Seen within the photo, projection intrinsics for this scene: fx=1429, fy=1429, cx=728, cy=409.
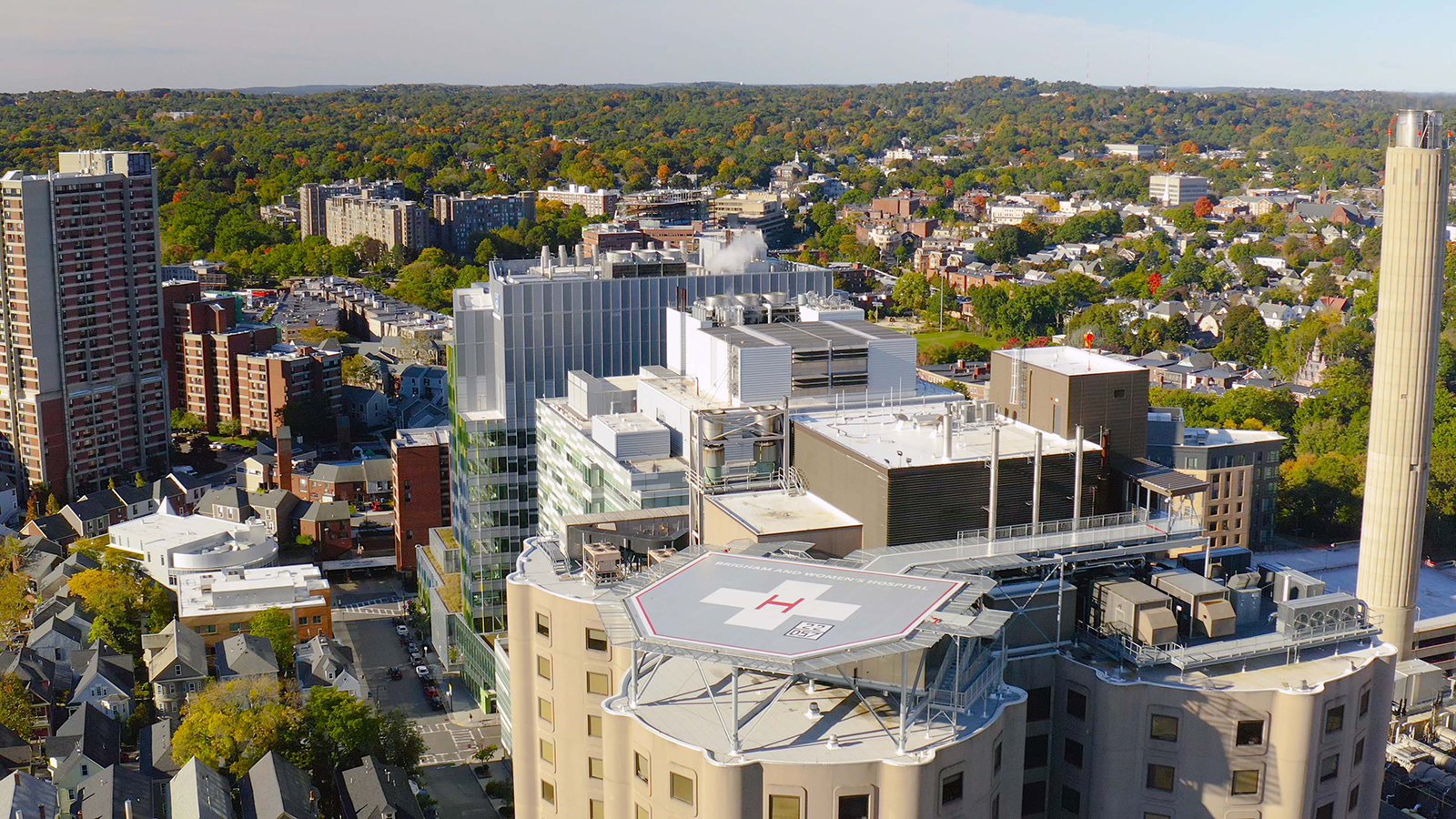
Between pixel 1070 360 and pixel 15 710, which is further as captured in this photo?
pixel 15 710

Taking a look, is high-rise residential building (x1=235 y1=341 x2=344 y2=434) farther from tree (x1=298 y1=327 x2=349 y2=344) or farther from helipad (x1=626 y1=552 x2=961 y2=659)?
helipad (x1=626 y1=552 x2=961 y2=659)

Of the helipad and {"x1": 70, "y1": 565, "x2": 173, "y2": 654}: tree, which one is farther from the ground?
the helipad

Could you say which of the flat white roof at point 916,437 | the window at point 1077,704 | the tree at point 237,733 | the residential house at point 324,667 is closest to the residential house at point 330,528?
the residential house at point 324,667

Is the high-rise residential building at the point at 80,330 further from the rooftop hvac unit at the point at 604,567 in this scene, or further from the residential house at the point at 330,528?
the rooftop hvac unit at the point at 604,567

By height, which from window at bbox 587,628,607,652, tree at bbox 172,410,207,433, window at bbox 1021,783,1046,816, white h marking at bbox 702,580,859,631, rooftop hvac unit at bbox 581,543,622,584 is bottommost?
tree at bbox 172,410,207,433

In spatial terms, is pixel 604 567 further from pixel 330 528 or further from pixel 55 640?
pixel 330 528

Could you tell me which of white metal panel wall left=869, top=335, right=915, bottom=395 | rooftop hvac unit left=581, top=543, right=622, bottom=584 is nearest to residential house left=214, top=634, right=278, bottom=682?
white metal panel wall left=869, top=335, right=915, bottom=395

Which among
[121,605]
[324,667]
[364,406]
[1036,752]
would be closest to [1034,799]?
[1036,752]

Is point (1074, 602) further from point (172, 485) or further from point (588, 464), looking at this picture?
point (172, 485)
